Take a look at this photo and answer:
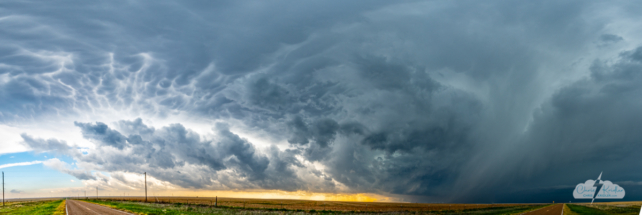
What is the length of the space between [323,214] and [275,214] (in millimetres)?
9002

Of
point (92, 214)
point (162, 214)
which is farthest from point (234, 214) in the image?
point (92, 214)

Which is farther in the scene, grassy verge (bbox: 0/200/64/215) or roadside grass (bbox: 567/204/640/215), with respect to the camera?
roadside grass (bbox: 567/204/640/215)

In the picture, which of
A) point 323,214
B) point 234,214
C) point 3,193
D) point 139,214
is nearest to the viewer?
point 139,214

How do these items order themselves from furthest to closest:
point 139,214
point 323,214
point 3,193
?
point 3,193
point 323,214
point 139,214

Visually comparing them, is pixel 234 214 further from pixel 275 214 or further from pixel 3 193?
pixel 3 193

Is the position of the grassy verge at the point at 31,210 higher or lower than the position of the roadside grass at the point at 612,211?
higher

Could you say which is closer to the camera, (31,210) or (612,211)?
(31,210)

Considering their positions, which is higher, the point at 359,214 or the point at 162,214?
the point at 162,214

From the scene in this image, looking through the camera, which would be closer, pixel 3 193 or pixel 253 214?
pixel 253 214

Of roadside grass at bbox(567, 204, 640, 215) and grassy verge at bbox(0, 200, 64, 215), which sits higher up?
grassy verge at bbox(0, 200, 64, 215)

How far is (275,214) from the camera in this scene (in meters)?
54.1

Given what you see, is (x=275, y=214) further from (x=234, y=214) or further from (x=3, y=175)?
(x=3, y=175)

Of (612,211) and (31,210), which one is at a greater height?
(31,210)

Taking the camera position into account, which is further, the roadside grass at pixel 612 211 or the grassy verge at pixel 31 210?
the roadside grass at pixel 612 211
